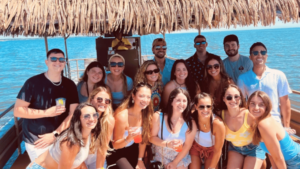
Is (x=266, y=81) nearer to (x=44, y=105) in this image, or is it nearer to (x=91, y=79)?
Result: (x=91, y=79)

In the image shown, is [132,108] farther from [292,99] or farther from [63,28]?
[292,99]

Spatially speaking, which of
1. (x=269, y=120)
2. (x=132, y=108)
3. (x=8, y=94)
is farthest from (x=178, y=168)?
(x=8, y=94)

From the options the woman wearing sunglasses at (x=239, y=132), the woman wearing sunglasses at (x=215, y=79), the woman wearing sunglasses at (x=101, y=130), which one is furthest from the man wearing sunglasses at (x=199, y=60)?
the woman wearing sunglasses at (x=101, y=130)

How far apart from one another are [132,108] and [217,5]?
191 centimetres

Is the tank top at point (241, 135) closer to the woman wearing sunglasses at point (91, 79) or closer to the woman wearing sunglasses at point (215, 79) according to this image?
the woman wearing sunglasses at point (215, 79)

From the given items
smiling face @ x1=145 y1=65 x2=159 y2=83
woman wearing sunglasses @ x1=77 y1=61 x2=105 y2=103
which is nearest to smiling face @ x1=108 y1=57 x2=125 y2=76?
woman wearing sunglasses @ x1=77 y1=61 x2=105 y2=103

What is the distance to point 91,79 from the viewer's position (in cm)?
352

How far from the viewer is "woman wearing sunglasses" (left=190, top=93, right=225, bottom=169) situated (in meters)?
3.07

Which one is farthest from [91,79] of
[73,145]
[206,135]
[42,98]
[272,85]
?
[272,85]

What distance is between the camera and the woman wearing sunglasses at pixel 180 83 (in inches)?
141

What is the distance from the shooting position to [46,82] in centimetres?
298

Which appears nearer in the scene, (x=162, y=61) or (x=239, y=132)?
(x=239, y=132)

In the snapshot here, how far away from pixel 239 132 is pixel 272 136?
0.42 m

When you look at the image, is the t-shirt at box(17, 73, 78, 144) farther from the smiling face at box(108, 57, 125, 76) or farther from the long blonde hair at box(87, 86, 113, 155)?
the smiling face at box(108, 57, 125, 76)
